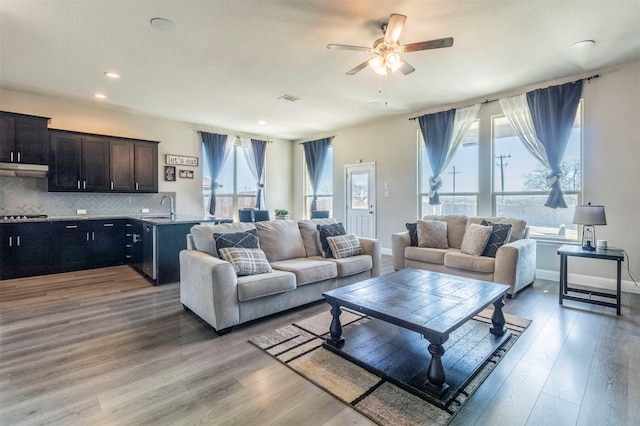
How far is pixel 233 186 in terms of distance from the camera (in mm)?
7676

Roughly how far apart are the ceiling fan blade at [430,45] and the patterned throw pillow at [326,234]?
2.21 meters

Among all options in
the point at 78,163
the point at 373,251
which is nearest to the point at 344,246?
the point at 373,251

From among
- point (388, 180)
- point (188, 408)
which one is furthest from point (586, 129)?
point (188, 408)

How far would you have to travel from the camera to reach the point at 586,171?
425cm

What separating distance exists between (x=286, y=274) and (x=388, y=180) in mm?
4075

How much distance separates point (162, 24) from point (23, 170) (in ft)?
12.0

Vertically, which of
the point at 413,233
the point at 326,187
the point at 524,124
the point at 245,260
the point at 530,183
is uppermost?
the point at 524,124

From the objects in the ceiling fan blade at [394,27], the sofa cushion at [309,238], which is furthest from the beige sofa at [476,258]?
the ceiling fan blade at [394,27]

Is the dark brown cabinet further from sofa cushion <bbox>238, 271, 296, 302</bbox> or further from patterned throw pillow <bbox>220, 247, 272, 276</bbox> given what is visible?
sofa cushion <bbox>238, 271, 296, 302</bbox>

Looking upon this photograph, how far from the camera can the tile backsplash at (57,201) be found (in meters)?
4.97

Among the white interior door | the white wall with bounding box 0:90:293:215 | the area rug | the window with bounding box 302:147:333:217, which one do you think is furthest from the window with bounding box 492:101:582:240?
the white wall with bounding box 0:90:293:215

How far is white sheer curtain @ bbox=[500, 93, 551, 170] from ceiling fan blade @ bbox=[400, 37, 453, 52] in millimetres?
2795

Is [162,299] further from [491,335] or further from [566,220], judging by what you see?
[566,220]

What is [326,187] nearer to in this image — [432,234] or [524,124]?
[432,234]
